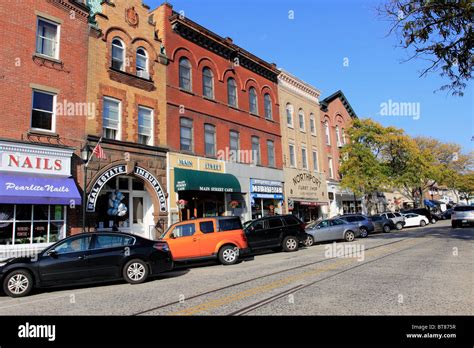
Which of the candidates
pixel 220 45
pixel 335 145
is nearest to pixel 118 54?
pixel 220 45

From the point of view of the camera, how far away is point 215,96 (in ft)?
77.2

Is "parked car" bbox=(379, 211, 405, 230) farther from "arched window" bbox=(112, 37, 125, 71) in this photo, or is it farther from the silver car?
"arched window" bbox=(112, 37, 125, 71)

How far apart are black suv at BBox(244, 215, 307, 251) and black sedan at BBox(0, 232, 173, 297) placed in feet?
19.8

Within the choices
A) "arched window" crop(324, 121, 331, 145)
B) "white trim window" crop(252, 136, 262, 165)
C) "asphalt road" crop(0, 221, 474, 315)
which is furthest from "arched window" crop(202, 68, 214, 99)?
"arched window" crop(324, 121, 331, 145)

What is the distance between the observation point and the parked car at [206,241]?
12.9 metres

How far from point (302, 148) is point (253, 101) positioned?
748 cm

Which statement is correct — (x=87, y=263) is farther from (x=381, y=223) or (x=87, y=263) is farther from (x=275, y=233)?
(x=381, y=223)

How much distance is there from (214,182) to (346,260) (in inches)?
405

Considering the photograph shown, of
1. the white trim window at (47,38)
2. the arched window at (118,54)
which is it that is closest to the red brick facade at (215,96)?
the arched window at (118,54)

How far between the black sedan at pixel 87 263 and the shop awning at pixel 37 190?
3813mm

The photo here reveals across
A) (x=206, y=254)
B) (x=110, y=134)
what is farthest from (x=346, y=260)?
(x=110, y=134)

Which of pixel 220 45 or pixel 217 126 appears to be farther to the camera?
pixel 220 45

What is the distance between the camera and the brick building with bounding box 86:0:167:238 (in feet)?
54.0

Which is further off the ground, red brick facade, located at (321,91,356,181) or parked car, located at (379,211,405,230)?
red brick facade, located at (321,91,356,181)
